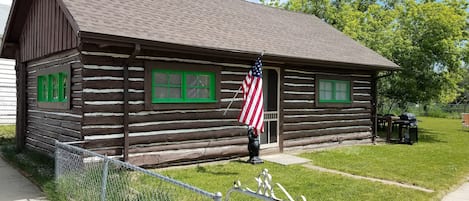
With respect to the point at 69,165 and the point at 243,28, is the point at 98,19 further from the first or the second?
the point at 243,28

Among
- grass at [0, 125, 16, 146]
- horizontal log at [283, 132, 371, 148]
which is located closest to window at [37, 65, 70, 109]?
grass at [0, 125, 16, 146]

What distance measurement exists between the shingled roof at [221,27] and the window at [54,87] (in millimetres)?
1560

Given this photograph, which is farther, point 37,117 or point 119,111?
point 37,117

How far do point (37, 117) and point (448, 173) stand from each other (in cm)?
1030

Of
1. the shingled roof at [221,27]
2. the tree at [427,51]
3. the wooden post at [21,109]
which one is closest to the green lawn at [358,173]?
the shingled roof at [221,27]

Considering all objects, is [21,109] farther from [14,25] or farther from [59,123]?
[59,123]

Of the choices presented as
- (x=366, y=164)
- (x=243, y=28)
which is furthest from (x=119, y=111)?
(x=366, y=164)

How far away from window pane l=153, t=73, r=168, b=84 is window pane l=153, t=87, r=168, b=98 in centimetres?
13

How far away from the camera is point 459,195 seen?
6.75 meters

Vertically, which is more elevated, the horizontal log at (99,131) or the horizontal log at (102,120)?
the horizontal log at (102,120)

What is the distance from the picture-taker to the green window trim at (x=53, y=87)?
8.73m

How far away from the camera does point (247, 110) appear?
830cm

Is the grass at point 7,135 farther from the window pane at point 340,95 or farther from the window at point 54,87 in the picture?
the window pane at point 340,95

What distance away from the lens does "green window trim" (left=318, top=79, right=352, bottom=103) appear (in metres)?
12.2
